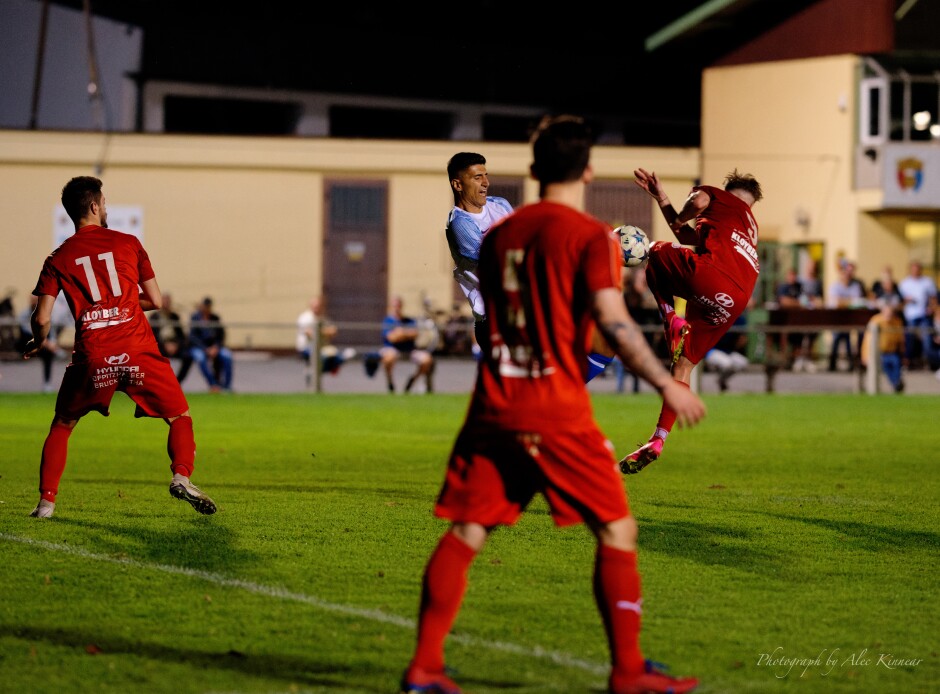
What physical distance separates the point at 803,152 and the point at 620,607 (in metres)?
31.8

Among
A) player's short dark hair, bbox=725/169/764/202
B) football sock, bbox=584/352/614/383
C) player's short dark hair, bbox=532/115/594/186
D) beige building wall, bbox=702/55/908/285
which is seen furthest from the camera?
beige building wall, bbox=702/55/908/285

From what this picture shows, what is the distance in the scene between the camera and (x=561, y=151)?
514cm

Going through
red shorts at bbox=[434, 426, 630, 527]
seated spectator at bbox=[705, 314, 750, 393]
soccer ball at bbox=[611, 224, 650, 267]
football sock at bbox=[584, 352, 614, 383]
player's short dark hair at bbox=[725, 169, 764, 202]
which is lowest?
seated spectator at bbox=[705, 314, 750, 393]

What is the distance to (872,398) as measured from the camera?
2245cm

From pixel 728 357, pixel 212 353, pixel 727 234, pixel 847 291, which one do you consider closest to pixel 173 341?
pixel 212 353

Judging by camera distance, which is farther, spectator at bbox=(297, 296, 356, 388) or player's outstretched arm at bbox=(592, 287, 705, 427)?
spectator at bbox=(297, 296, 356, 388)

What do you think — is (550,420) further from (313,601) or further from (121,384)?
(121,384)

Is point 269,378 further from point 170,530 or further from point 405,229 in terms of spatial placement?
point 170,530

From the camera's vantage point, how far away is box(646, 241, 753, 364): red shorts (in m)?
10.4

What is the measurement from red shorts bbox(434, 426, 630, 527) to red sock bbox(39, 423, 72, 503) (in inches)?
177

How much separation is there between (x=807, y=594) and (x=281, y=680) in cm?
278

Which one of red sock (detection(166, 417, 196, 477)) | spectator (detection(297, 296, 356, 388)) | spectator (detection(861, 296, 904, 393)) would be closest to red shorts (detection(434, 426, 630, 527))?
red sock (detection(166, 417, 196, 477))

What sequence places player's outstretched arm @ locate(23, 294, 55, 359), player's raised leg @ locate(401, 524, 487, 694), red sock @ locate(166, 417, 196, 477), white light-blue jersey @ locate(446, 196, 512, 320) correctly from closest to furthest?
player's raised leg @ locate(401, 524, 487, 694) < player's outstretched arm @ locate(23, 294, 55, 359) < red sock @ locate(166, 417, 196, 477) < white light-blue jersey @ locate(446, 196, 512, 320)

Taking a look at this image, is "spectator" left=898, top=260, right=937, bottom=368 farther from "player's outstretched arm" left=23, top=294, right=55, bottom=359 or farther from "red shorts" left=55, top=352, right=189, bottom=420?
"player's outstretched arm" left=23, top=294, right=55, bottom=359
